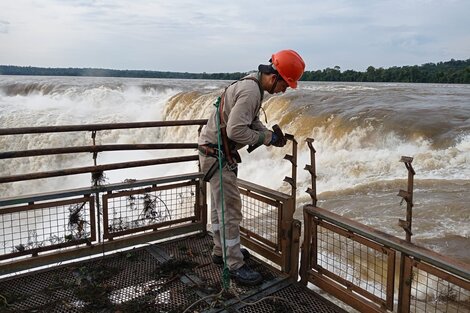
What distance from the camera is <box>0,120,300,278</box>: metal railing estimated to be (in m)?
3.42

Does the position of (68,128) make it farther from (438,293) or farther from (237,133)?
(438,293)

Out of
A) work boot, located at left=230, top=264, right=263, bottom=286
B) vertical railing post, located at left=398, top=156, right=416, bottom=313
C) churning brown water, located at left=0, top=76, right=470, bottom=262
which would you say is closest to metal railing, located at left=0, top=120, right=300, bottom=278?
work boot, located at left=230, top=264, right=263, bottom=286

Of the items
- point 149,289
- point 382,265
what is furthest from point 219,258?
point 382,265

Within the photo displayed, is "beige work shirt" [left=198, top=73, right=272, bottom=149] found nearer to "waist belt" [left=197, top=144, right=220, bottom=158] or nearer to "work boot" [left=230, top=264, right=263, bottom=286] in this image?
"waist belt" [left=197, top=144, right=220, bottom=158]

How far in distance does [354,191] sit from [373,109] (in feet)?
18.4

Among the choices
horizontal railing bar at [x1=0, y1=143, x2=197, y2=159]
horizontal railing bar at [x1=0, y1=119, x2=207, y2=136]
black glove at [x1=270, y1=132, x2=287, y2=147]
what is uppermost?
horizontal railing bar at [x1=0, y1=119, x2=207, y2=136]

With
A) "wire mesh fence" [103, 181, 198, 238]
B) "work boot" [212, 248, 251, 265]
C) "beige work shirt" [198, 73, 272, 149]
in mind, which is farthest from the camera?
"wire mesh fence" [103, 181, 198, 238]

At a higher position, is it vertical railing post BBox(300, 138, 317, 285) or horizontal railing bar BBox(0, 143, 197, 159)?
horizontal railing bar BBox(0, 143, 197, 159)

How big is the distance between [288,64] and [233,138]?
70cm

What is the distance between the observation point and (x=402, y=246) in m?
2.50

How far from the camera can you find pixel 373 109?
13250 millimetres

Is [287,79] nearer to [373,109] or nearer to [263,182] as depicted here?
[263,182]

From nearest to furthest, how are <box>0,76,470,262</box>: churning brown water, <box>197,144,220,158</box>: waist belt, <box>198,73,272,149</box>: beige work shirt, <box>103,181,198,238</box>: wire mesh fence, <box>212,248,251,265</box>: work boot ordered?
<box>198,73,272,149</box>: beige work shirt < <box>197,144,220,158</box>: waist belt < <box>212,248,251,265</box>: work boot < <box>103,181,198,238</box>: wire mesh fence < <box>0,76,470,262</box>: churning brown water

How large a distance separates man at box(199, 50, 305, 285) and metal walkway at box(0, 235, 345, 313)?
0.20m
